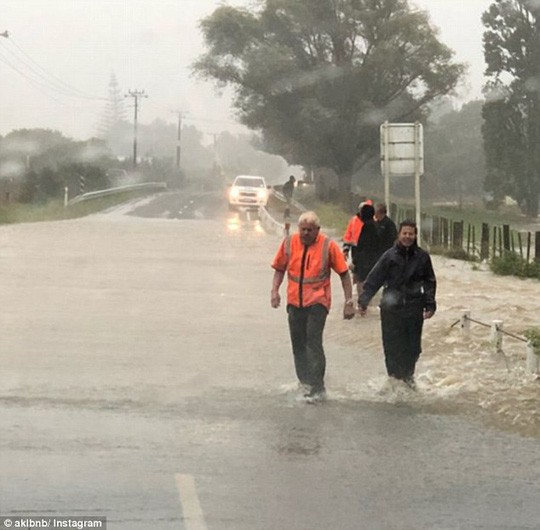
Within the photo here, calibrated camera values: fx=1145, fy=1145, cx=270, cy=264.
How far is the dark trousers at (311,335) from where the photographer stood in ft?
33.0

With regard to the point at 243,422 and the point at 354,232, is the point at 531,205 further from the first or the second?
the point at 243,422

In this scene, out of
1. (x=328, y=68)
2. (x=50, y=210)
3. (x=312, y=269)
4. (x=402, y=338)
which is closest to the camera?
(x=312, y=269)

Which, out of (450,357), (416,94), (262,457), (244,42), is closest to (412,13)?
(416,94)

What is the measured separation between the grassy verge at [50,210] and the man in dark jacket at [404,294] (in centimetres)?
3070

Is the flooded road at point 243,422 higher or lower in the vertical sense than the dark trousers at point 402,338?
lower

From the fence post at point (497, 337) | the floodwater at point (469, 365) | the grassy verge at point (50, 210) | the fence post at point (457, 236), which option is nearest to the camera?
the floodwater at point (469, 365)

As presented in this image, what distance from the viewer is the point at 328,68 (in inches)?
2340

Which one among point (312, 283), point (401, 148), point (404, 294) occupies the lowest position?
point (404, 294)

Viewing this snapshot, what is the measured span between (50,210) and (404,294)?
38870mm

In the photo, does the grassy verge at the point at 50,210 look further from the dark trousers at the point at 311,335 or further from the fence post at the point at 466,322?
the dark trousers at the point at 311,335

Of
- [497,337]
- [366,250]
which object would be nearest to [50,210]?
[366,250]

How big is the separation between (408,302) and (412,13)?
5128 centimetres

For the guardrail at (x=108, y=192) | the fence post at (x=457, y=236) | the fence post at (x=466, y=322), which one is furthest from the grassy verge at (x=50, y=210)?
the fence post at (x=466, y=322)

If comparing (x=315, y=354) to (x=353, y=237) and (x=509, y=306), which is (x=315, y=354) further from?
(x=509, y=306)
